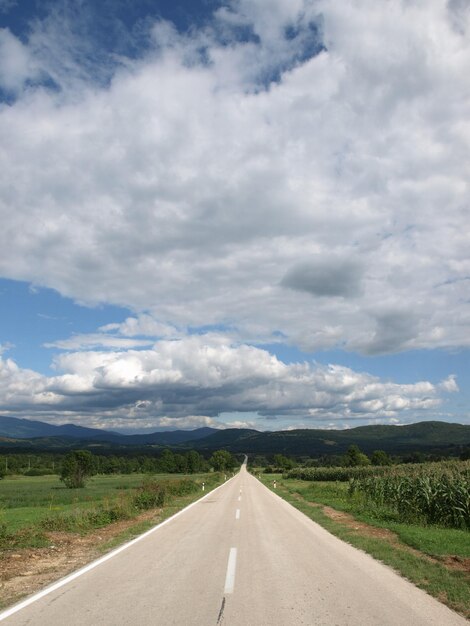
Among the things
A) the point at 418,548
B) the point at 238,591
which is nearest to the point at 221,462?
the point at 418,548

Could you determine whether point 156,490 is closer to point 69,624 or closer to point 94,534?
point 94,534

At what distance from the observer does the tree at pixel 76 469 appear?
7017 centimetres

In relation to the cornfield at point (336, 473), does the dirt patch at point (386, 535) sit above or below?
above

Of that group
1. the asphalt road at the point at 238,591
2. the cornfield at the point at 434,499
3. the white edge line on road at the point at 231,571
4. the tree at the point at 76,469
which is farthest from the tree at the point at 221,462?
the asphalt road at the point at 238,591

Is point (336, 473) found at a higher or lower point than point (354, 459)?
higher

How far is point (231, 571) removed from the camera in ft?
30.9

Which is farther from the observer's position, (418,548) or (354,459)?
(354,459)

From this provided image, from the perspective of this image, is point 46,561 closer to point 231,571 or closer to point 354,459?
point 231,571

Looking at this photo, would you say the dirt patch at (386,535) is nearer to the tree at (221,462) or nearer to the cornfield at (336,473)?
the cornfield at (336,473)

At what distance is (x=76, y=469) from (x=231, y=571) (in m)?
70.4

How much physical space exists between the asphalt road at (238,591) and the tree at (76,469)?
63727mm

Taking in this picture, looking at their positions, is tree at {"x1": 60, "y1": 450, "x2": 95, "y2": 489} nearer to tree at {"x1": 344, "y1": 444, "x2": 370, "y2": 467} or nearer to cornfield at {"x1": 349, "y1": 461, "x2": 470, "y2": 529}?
tree at {"x1": 344, "y1": 444, "x2": 370, "y2": 467}

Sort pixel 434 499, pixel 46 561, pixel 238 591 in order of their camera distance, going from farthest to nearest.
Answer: pixel 434 499, pixel 46 561, pixel 238 591

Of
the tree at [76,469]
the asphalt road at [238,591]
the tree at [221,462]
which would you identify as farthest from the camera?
the tree at [221,462]
